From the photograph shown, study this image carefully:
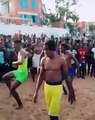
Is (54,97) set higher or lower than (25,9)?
lower

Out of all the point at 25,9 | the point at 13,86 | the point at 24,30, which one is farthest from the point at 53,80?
the point at 25,9

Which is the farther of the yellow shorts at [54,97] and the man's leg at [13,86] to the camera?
the man's leg at [13,86]

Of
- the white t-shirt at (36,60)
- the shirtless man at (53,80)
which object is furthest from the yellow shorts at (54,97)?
the white t-shirt at (36,60)

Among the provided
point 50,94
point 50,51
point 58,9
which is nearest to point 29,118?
point 50,94

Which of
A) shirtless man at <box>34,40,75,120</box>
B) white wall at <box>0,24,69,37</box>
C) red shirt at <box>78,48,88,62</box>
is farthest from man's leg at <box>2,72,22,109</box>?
white wall at <box>0,24,69,37</box>

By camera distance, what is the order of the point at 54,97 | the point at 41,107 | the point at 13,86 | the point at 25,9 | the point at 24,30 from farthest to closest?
the point at 25,9 < the point at 24,30 < the point at 41,107 < the point at 13,86 < the point at 54,97

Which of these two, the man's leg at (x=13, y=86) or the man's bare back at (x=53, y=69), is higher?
the man's bare back at (x=53, y=69)

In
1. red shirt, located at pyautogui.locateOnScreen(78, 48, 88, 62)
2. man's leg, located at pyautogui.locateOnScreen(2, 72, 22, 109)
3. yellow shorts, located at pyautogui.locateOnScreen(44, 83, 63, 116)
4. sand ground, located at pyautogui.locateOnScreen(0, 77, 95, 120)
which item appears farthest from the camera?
red shirt, located at pyautogui.locateOnScreen(78, 48, 88, 62)

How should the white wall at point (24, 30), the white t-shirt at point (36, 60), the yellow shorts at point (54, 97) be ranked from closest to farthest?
the yellow shorts at point (54, 97) → the white t-shirt at point (36, 60) → the white wall at point (24, 30)

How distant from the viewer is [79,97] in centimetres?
820

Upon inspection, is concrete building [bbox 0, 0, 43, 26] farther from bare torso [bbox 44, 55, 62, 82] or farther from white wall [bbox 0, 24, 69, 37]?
bare torso [bbox 44, 55, 62, 82]

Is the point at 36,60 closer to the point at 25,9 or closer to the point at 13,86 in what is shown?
the point at 13,86

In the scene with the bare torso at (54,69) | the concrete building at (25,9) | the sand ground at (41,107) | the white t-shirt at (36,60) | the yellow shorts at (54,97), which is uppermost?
the concrete building at (25,9)

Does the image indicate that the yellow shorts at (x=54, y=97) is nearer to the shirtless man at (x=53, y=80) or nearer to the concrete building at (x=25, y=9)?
the shirtless man at (x=53, y=80)
